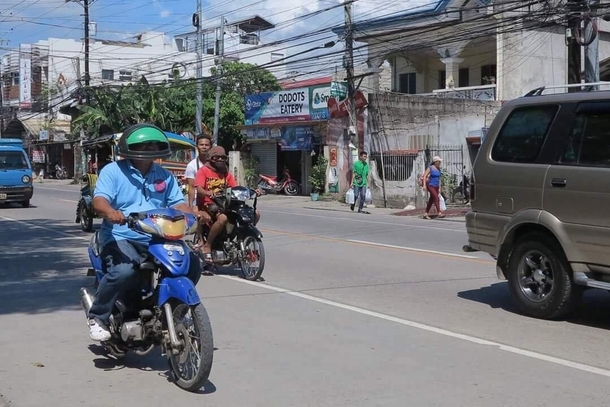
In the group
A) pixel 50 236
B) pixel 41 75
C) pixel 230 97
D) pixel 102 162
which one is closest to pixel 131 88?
pixel 230 97

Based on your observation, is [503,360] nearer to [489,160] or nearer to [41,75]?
[489,160]

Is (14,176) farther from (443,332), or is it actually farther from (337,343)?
(443,332)

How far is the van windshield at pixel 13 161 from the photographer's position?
85.2 feet

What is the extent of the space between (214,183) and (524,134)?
14.0ft

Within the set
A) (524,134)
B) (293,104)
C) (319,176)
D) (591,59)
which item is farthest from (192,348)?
(293,104)

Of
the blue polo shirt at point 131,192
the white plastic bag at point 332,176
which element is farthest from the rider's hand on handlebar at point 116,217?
the white plastic bag at point 332,176

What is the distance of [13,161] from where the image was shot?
1033 inches

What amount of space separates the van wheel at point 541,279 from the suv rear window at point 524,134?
0.86 metres

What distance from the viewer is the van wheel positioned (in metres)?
7.72

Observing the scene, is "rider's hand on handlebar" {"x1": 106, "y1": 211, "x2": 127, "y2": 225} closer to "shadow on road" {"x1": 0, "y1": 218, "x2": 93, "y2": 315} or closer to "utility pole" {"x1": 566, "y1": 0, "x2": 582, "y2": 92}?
"shadow on road" {"x1": 0, "y1": 218, "x2": 93, "y2": 315}

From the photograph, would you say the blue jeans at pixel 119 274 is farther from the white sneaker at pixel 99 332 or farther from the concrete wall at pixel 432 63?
the concrete wall at pixel 432 63

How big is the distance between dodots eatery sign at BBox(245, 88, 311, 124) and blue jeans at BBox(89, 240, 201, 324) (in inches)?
1073

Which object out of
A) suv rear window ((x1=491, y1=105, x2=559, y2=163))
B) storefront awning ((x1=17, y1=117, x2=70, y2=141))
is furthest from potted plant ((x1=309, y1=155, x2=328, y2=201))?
storefront awning ((x1=17, y1=117, x2=70, y2=141))

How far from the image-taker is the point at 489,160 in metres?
8.61
